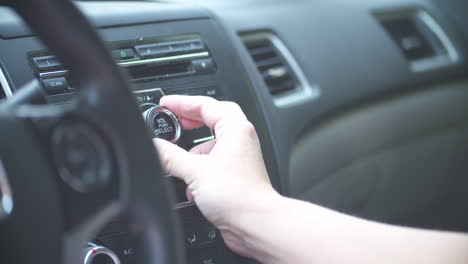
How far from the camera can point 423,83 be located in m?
2.11

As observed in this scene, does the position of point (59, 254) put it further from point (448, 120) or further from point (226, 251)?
point (448, 120)

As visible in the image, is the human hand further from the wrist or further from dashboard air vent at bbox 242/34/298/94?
dashboard air vent at bbox 242/34/298/94

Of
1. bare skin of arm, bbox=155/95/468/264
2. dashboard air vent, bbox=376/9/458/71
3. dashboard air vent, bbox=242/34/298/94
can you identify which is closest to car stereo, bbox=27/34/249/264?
bare skin of arm, bbox=155/95/468/264

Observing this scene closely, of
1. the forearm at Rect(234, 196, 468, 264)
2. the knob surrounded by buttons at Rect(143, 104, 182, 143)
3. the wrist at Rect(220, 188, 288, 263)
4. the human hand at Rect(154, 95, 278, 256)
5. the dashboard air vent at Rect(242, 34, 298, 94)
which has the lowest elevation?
the forearm at Rect(234, 196, 468, 264)

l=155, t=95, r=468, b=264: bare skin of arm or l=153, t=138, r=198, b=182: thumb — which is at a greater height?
l=153, t=138, r=198, b=182: thumb

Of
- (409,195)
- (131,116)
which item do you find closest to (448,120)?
(409,195)

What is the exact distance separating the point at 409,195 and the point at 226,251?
3.46 feet

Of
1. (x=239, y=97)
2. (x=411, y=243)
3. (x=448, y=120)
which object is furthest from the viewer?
(x=448, y=120)

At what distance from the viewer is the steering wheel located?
64cm

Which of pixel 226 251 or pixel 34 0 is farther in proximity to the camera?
pixel 226 251

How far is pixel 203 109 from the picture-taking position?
1108mm

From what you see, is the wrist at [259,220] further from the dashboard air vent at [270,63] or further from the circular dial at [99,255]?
the dashboard air vent at [270,63]

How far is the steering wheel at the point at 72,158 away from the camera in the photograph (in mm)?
636

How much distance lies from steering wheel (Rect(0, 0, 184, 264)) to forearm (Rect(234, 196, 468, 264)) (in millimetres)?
394
